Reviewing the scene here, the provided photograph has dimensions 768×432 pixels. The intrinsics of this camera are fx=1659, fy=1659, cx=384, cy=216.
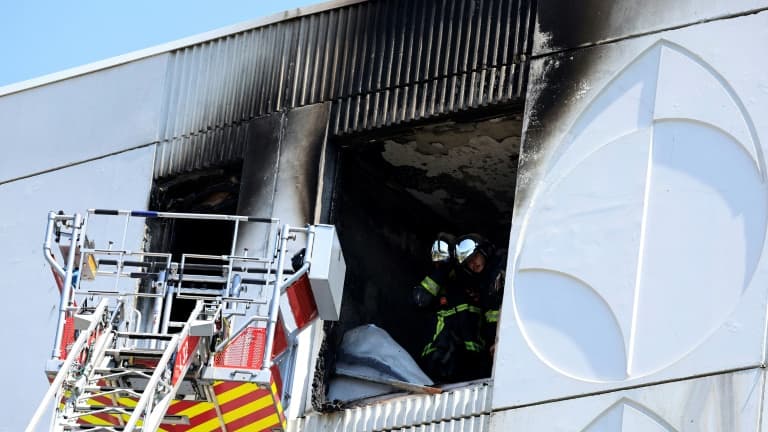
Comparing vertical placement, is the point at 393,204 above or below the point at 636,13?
below

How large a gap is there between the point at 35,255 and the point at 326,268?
5.89 m

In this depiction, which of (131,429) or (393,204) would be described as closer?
(131,429)

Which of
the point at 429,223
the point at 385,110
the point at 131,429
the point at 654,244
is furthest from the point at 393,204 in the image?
the point at 131,429

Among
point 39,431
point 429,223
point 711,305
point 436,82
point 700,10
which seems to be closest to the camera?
point 711,305

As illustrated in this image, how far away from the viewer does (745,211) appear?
15.1 m

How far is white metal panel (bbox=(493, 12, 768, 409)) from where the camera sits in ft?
49.3

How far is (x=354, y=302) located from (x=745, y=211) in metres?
5.94

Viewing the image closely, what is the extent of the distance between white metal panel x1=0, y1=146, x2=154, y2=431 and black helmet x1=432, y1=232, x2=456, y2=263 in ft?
12.1

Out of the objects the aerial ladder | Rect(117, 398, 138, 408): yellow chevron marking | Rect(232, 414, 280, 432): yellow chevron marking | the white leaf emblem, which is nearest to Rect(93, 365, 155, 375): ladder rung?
the aerial ladder

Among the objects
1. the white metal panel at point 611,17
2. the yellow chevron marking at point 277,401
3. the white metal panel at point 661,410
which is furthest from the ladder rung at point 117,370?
the white metal panel at point 611,17

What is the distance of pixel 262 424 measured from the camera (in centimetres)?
1652

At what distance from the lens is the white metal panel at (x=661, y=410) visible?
14.3 m

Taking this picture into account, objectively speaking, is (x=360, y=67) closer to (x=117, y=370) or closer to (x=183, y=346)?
(x=183, y=346)

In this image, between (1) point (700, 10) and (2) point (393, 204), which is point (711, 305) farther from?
(2) point (393, 204)
